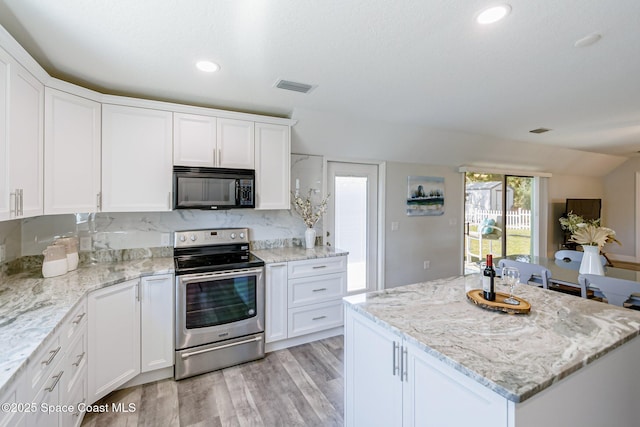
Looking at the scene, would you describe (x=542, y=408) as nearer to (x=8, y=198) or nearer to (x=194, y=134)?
(x=8, y=198)

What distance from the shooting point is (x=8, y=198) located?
1610 mm

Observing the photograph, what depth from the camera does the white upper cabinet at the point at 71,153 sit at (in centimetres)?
203

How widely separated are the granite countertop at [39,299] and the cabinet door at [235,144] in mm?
1111

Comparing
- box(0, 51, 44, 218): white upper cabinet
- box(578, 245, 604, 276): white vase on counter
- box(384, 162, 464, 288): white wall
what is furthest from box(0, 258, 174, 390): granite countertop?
box(578, 245, 604, 276): white vase on counter

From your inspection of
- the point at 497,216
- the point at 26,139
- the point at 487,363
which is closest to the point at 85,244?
the point at 26,139

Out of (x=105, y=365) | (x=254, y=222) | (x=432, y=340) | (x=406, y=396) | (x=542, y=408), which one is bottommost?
(x=105, y=365)

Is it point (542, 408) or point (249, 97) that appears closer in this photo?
point (542, 408)

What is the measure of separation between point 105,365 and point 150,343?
0.31 meters

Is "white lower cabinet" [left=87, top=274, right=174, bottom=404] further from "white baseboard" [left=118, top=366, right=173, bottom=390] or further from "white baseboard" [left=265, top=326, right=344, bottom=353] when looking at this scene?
"white baseboard" [left=265, top=326, right=344, bottom=353]

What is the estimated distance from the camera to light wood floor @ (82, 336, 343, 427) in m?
1.96

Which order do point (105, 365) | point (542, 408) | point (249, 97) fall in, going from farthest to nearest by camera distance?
point (249, 97) → point (105, 365) → point (542, 408)

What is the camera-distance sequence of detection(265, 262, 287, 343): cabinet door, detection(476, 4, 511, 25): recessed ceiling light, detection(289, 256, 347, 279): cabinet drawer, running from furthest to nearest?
detection(289, 256, 347, 279): cabinet drawer
detection(265, 262, 287, 343): cabinet door
detection(476, 4, 511, 25): recessed ceiling light

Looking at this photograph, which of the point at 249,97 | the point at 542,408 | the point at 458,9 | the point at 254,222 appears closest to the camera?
the point at 542,408

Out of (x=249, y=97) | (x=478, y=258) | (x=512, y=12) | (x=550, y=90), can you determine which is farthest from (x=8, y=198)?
(x=478, y=258)
